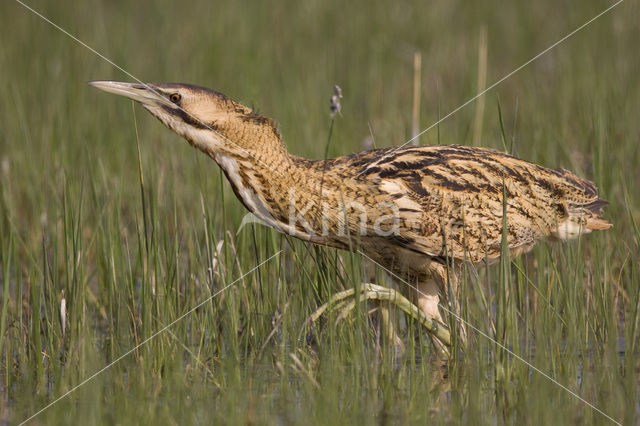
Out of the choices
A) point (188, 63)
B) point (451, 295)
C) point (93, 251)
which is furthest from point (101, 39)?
point (451, 295)

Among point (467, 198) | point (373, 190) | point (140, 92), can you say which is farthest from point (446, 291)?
point (140, 92)

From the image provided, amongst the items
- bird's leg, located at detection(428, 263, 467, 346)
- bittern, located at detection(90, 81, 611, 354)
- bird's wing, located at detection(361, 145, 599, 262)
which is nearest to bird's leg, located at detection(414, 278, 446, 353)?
bird's leg, located at detection(428, 263, 467, 346)

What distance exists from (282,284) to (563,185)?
132cm

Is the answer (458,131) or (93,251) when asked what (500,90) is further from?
(93,251)

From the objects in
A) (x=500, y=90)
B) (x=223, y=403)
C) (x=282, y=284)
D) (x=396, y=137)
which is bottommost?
(x=223, y=403)

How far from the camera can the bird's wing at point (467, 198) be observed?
3.84 meters

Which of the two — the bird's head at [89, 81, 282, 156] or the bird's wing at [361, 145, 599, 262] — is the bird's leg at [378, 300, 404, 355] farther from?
the bird's head at [89, 81, 282, 156]

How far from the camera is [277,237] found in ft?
14.4

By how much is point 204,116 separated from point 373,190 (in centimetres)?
72

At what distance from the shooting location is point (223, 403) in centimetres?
321

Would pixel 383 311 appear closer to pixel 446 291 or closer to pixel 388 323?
pixel 388 323

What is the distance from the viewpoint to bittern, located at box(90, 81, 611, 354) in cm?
375

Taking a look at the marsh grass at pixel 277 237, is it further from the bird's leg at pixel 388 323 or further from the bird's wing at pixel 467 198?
the bird's wing at pixel 467 198

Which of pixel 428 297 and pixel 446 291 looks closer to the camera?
pixel 446 291
